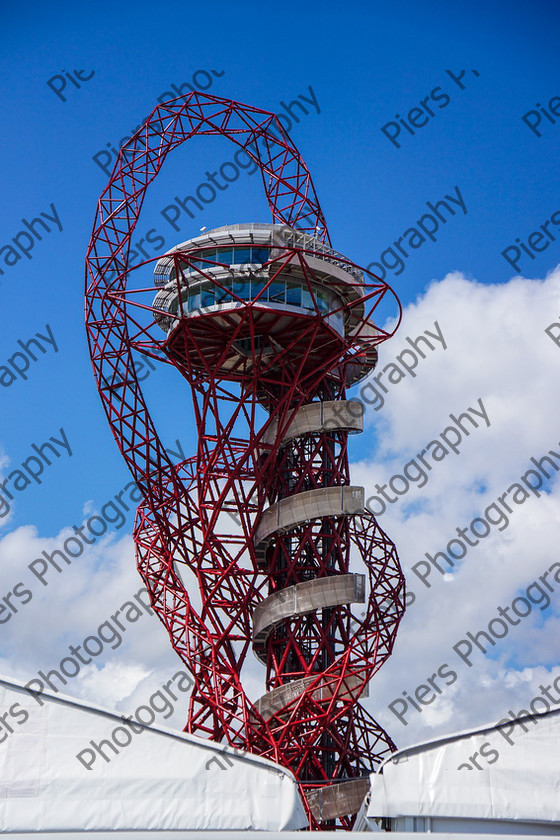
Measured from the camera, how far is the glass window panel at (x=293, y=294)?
59500 millimetres

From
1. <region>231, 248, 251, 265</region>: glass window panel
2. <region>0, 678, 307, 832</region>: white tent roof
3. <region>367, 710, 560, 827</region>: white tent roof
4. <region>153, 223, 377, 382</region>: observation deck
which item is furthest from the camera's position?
<region>231, 248, 251, 265</region>: glass window panel

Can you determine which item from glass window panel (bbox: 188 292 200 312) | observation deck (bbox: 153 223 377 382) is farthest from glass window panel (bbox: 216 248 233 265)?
glass window panel (bbox: 188 292 200 312)

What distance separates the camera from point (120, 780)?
32.3m

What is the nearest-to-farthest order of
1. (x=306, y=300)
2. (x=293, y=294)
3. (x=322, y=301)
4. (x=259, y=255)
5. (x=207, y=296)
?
(x=259, y=255), (x=293, y=294), (x=207, y=296), (x=306, y=300), (x=322, y=301)

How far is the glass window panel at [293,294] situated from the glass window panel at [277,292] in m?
0.23

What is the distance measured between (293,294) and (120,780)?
32.7m

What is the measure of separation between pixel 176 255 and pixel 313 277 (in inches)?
323

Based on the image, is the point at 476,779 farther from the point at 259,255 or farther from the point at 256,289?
the point at 259,255

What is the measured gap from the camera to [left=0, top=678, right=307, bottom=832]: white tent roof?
31.8m

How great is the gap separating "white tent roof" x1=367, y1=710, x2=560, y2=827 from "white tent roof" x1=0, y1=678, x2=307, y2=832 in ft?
12.1

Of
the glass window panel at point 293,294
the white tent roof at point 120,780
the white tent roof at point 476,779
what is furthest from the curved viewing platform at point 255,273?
the white tent roof at point 120,780

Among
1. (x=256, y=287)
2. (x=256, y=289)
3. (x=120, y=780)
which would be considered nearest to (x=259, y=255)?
(x=256, y=287)

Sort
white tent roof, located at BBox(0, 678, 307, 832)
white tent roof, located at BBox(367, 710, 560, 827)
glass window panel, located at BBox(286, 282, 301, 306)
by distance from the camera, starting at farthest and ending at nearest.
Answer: glass window panel, located at BBox(286, 282, 301, 306), white tent roof, located at BBox(367, 710, 560, 827), white tent roof, located at BBox(0, 678, 307, 832)

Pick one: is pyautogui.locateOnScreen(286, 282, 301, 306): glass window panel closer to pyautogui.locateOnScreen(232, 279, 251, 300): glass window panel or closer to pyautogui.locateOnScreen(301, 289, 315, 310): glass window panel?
pyautogui.locateOnScreen(301, 289, 315, 310): glass window panel
